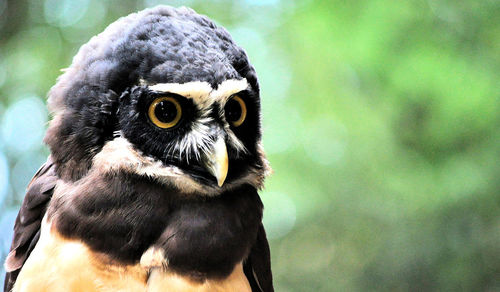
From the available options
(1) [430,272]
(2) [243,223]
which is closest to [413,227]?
(1) [430,272]

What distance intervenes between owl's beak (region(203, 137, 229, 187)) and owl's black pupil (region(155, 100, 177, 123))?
140 mm

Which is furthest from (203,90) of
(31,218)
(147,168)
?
(31,218)

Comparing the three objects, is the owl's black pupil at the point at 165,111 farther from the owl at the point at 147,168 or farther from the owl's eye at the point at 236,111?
the owl's eye at the point at 236,111

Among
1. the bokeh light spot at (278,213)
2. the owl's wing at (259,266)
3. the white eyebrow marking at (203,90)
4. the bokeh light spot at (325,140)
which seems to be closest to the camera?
the white eyebrow marking at (203,90)

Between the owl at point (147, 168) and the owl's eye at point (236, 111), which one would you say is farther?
the owl's eye at point (236, 111)

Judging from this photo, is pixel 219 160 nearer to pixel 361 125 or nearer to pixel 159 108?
pixel 159 108

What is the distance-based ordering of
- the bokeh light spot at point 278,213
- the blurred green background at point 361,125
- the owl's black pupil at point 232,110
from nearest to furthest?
1. the owl's black pupil at point 232,110
2. the blurred green background at point 361,125
3. the bokeh light spot at point 278,213

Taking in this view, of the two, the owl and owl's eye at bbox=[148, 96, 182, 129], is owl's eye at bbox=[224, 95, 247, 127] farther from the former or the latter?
owl's eye at bbox=[148, 96, 182, 129]

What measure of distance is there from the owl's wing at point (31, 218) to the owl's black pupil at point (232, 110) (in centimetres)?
53

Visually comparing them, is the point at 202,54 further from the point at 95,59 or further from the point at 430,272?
the point at 430,272

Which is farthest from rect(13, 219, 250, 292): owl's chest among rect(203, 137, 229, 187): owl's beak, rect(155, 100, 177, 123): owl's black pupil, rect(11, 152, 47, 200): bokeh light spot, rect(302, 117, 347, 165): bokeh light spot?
rect(302, 117, 347, 165): bokeh light spot

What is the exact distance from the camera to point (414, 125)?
3.30 metres

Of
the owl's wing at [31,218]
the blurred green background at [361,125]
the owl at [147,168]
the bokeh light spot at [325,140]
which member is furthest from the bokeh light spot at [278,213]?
the owl's wing at [31,218]

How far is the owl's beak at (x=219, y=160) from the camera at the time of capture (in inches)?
56.4
